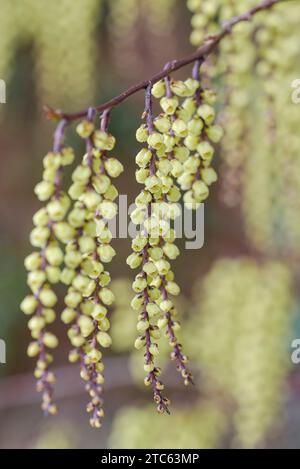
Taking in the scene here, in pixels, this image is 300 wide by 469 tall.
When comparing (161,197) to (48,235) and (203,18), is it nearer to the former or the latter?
(48,235)

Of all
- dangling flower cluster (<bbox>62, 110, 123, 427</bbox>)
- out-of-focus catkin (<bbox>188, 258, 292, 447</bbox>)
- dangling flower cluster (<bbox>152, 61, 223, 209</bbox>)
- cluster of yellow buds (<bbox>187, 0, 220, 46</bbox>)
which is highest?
cluster of yellow buds (<bbox>187, 0, 220, 46</bbox>)

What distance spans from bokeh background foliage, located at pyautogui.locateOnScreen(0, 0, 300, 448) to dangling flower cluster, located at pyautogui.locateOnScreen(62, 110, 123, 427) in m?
0.49

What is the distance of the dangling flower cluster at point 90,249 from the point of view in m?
0.59

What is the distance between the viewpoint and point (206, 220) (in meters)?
3.77

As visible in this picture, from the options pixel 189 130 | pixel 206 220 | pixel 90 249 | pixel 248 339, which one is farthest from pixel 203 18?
pixel 206 220

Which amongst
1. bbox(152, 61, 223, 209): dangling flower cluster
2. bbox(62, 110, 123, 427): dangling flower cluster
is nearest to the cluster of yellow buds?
bbox(152, 61, 223, 209): dangling flower cluster

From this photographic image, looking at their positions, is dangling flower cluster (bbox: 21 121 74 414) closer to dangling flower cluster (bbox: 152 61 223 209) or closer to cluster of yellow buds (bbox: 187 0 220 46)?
dangling flower cluster (bbox: 152 61 223 209)

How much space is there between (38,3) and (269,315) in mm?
1310

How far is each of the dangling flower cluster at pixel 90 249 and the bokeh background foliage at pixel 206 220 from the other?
1.62 ft

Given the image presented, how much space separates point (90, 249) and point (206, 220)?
3.21 meters

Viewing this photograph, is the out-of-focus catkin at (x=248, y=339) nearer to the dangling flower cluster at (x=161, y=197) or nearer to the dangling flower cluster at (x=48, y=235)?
the dangling flower cluster at (x=161, y=197)

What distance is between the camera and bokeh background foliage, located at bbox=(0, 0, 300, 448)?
113 cm

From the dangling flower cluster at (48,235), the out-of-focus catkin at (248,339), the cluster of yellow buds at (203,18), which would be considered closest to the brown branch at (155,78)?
the dangling flower cluster at (48,235)
